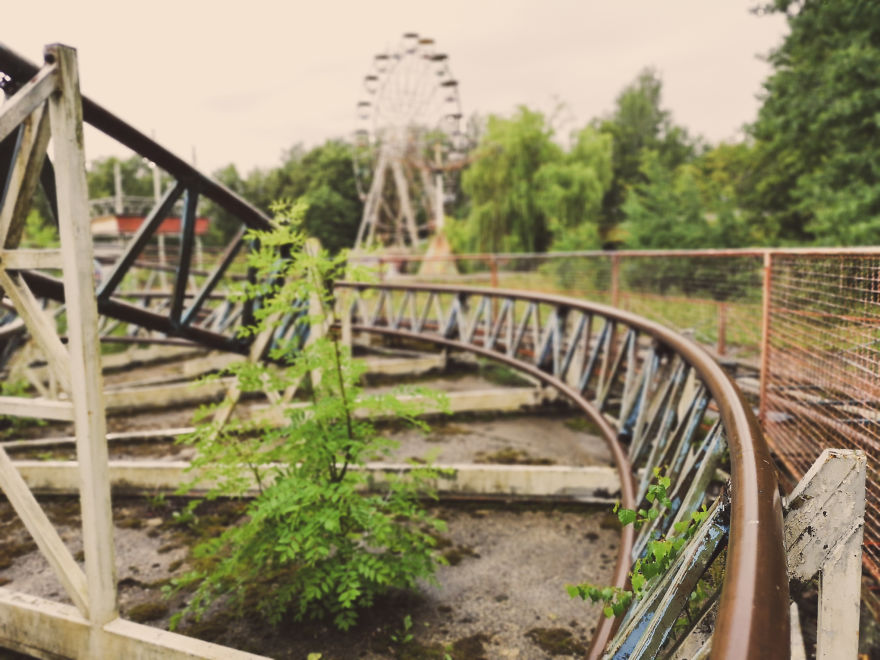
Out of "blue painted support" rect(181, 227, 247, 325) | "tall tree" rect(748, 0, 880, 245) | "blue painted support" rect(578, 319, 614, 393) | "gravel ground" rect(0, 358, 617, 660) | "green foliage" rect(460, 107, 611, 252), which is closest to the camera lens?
"gravel ground" rect(0, 358, 617, 660)

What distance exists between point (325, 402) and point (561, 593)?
6.18 ft

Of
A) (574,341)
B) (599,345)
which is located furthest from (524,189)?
(599,345)

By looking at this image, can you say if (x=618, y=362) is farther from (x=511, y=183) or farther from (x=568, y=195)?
(x=511, y=183)

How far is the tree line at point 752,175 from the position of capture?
51.9 ft

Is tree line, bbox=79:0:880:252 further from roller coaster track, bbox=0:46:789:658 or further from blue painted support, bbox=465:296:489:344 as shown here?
roller coaster track, bbox=0:46:789:658

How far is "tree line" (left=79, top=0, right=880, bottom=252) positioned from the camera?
51.9ft

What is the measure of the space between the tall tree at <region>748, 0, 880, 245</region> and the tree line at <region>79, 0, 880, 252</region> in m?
0.04

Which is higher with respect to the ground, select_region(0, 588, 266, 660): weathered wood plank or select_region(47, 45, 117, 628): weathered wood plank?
select_region(47, 45, 117, 628): weathered wood plank

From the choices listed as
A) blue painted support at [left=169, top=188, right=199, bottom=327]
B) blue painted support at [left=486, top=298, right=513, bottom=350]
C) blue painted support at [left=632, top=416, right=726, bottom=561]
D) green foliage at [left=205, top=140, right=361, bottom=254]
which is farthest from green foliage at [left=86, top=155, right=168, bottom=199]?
blue painted support at [left=632, top=416, right=726, bottom=561]

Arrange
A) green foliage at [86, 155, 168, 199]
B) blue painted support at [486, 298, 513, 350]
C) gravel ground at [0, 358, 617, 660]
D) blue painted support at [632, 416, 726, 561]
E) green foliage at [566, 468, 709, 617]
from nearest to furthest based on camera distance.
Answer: green foliage at [566, 468, 709, 617] → blue painted support at [632, 416, 726, 561] → gravel ground at [0, 358, 617, 660] → blue painted support at [486, 298, 513, 350] → green foliage at [86, 155, 168, 199]

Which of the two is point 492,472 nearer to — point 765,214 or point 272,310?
point 272,310

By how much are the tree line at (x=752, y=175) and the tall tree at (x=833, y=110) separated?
4 cm

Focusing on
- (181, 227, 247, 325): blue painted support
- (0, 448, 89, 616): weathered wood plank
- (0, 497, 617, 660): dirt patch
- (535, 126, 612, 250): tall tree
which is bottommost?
(0, 497, 617, 660): dirt patch

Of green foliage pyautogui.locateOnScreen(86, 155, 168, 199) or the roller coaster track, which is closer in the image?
the roller coaster track
